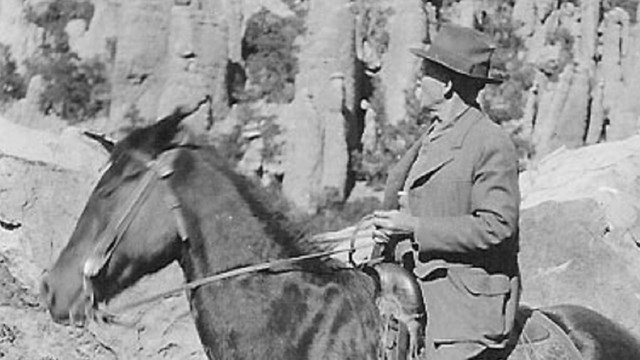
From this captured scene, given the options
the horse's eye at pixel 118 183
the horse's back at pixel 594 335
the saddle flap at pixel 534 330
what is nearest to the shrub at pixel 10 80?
the horse's back at pixel 594 335

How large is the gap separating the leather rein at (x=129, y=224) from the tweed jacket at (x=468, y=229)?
34cm

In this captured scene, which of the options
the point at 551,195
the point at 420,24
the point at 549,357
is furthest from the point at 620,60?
the point at 549,357

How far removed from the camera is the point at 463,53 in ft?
14.8

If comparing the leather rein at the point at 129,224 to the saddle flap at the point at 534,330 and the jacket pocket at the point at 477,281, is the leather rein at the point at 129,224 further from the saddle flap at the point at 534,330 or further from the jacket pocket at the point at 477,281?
the saddle flap at the point at 534,330

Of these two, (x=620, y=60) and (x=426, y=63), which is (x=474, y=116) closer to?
(x=426, y=63)

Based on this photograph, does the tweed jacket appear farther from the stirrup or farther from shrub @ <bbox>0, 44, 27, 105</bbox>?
shrub @ <bbox>0, 44, 27, 105</bbox>

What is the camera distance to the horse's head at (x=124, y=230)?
467cm

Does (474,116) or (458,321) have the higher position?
Result: (474,116)

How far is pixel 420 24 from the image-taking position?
31500mm

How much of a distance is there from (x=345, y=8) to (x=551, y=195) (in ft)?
74.8

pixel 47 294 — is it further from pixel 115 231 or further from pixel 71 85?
pixel 71 85

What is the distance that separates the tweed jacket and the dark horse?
0.95 ft

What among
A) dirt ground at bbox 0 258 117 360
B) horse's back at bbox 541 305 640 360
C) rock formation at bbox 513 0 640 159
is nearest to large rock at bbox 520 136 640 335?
horse's back at bbox 541 305 640 360

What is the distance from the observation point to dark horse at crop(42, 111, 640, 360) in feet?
15.4
